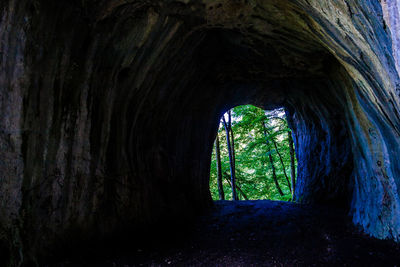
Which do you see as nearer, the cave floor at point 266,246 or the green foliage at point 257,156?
the cave floor at point 266,246

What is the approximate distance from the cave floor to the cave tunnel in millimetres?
474

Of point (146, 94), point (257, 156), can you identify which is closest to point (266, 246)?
point (146, 94)

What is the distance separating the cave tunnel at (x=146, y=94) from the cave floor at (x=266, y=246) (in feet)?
1.56

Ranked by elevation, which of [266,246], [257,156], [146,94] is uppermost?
[146,94]

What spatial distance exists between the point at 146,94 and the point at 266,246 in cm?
395

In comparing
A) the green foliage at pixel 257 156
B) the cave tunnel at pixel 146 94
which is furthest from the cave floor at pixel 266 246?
the green foliage at pixel 257 156

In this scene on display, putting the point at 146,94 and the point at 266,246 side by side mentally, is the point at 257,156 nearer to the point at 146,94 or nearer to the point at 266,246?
the point at 266,246

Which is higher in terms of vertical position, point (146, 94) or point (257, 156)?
point (146, 94)

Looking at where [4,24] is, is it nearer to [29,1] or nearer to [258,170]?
[29,1]

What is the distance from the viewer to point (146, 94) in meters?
5.58

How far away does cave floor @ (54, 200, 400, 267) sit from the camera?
3778 millimetres

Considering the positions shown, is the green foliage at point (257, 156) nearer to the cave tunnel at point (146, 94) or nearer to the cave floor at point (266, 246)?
the cave tunnel at point (146, 94)

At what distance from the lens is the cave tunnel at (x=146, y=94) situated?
321 cm

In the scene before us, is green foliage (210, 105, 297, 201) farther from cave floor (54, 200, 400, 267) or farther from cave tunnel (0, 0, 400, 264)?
cave floor (54, 200, 400, 267)
